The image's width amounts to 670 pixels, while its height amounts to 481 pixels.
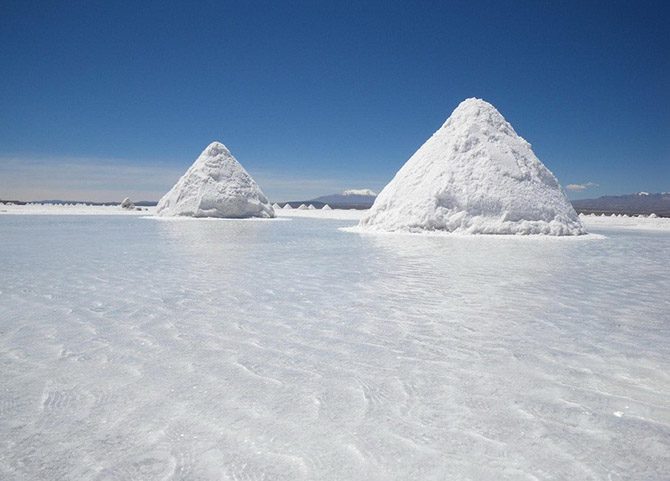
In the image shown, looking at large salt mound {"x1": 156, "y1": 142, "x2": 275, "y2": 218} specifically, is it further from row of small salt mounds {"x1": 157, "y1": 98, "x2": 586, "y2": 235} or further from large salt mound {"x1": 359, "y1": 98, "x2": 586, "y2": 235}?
large salt mound {"x1": 359, "y1": 98, "x2": 586, "y2": 235}

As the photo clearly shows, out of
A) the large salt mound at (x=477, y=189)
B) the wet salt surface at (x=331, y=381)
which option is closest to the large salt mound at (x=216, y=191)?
the large salt mound at (x=477, y=189)

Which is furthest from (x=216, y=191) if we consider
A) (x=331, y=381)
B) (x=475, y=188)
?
(x=331, y=381)

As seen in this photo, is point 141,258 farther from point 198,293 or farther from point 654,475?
point 654,475

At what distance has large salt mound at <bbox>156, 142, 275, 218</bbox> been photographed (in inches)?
1193

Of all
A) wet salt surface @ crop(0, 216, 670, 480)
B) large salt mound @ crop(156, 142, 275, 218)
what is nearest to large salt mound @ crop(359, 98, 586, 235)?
wet salt surface @ crop(0, 216, 670, 480)

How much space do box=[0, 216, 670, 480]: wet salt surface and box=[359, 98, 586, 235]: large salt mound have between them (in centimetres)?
1081

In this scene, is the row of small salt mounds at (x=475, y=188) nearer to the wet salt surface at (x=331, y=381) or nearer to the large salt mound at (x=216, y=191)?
the wet salt surface at (x=331, y=381)

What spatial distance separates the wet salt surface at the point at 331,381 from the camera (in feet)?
6.64

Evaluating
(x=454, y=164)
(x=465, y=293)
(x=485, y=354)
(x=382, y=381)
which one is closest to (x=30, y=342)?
(x=382, y=381)

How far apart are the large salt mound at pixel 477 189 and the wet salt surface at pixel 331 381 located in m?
10.8

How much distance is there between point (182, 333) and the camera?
3.91 m

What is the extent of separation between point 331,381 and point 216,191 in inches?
1129

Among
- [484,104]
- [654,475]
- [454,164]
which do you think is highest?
[484,104]

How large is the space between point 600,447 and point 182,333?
121 inches
